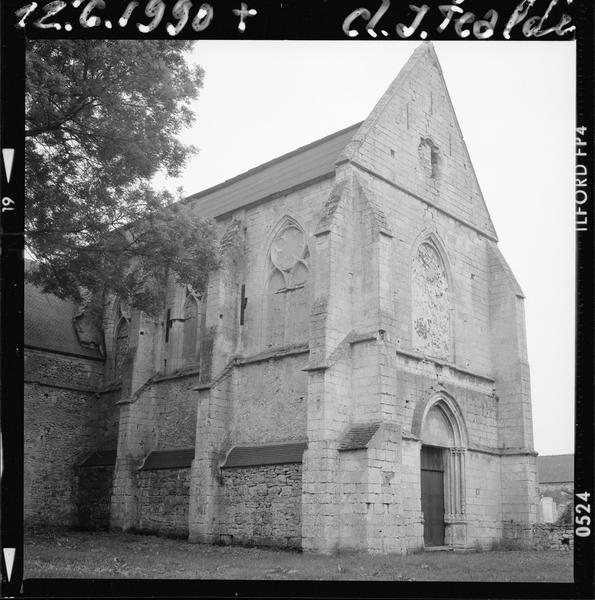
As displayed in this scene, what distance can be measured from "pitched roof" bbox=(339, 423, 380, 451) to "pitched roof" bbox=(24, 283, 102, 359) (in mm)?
14220

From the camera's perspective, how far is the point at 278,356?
21.9 meters

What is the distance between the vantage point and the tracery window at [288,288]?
22547 mm

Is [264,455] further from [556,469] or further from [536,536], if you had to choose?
[556,469]

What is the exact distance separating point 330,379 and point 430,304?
5.62 m

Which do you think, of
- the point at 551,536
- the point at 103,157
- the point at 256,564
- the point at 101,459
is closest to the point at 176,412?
the point at 101,459

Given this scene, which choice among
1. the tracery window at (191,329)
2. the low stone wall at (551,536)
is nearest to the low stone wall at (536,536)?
the low stone wall at (551,536)

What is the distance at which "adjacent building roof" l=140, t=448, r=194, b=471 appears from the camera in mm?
23562

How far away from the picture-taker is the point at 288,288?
908 inches

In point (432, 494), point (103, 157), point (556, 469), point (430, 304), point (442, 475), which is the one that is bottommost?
point (556, 469)

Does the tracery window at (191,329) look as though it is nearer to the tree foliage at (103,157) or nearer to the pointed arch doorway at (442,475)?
the tree foliage at (103,157)

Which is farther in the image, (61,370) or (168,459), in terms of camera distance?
(61,370)

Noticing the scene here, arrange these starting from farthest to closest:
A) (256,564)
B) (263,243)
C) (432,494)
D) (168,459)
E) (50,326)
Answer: (50,326) < (168,459) < (263,243) < (432,494) < (256,564)

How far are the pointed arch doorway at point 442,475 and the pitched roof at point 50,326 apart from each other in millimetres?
14369

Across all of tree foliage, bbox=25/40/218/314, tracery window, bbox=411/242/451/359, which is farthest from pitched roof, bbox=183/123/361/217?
tracery window, bbox=411/242/451/359
